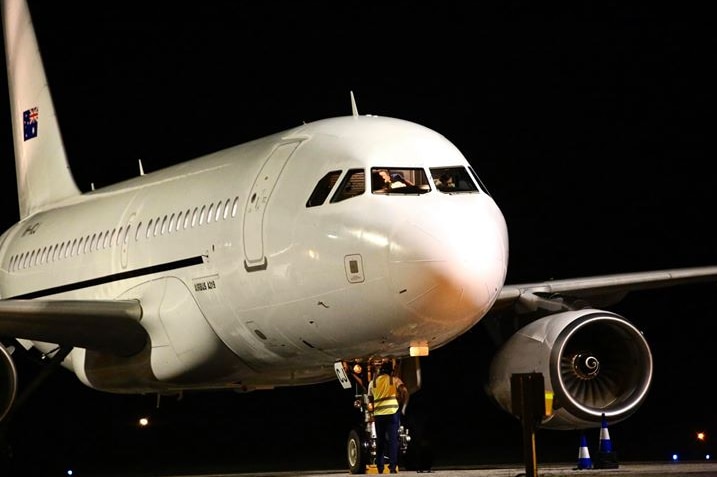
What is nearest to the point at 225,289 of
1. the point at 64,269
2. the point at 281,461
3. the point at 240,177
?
the point at 240,177

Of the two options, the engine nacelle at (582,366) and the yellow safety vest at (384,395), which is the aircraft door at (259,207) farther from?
the engine nacelle at (582,366)

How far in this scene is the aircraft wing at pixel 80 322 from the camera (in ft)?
52.4

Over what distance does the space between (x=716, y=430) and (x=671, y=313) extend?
4171 mm

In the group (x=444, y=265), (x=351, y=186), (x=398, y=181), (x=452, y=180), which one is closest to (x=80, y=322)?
(x=351, y=186)

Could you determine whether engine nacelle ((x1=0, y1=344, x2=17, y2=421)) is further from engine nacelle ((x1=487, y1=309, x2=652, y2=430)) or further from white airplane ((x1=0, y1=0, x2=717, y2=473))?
engine nacelle ((x1=487, y1=309, x2=652, y2=430))

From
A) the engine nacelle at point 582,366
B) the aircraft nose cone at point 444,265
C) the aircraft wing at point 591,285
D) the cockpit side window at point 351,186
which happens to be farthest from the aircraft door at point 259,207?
the aircraft wing at point 591,285

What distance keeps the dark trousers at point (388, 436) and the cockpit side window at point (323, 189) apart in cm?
224

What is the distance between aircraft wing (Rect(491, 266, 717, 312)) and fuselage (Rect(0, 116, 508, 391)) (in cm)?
246

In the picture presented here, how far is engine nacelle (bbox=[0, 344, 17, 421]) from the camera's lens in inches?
659

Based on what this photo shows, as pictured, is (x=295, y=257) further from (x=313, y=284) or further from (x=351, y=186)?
(x=351, y=186)

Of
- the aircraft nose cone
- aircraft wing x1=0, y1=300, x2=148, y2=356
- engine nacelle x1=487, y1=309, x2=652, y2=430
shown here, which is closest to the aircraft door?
the aircraft nose cone

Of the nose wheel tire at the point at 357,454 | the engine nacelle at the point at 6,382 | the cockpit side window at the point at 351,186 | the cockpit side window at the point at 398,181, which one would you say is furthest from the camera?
the engine nacelle at the point at 6,382

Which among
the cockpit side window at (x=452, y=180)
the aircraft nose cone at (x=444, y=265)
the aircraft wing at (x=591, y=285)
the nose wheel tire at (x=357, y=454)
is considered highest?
the cockpit side window at (x=452, y=180)

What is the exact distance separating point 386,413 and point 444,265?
1825 millimetres
